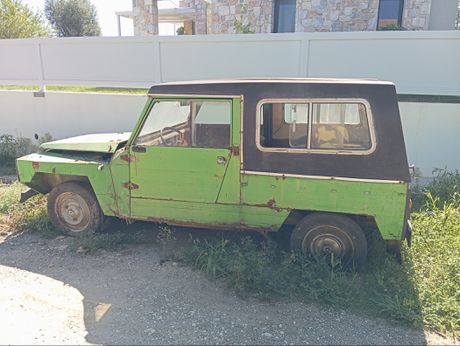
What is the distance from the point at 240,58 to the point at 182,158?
4.16 meters

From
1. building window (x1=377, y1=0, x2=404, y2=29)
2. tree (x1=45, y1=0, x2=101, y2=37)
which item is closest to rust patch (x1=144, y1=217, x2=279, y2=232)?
building window (x1=377, y1=0, x2=404, y2=29)

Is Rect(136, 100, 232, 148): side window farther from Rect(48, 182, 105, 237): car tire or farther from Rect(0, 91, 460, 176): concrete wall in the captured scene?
Rect(0, 91, 460, 176): concrete wall

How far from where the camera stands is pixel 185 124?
393 centimetres

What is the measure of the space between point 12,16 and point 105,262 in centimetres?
1825

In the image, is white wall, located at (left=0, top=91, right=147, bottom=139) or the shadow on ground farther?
white wall, located at (left=0, top=91, right=147, bottom=139)

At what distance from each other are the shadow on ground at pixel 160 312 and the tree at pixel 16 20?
17.4 m

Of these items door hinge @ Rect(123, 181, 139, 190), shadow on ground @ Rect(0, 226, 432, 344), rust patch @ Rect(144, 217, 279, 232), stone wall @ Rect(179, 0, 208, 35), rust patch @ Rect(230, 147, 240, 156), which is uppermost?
stone wall @ Rect(179, 0, 208, 35)

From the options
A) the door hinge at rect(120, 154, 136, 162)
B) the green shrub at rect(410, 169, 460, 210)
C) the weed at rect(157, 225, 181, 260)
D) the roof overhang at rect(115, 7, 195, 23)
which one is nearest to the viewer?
the door hinge at rect(120, 154, 136, 162)

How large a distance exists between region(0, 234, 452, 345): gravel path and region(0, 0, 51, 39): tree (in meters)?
17.5

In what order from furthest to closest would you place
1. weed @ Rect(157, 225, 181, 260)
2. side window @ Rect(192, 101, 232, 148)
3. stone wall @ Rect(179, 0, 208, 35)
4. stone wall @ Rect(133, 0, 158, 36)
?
stone wall @ Rect(179, 0, 208, 35)
stone wall @ Rect(133, 0, 158, 36)
weed @ Rect(157, 225, 181, 260)
side window @ Rect(192, 101, 232, 148)

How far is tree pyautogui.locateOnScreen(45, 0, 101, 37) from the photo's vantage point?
24.5 meters

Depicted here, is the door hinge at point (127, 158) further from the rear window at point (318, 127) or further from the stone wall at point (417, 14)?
the stone wall at point (417, 14)

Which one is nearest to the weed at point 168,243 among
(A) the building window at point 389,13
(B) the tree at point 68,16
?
(A) the building window at point 389,13

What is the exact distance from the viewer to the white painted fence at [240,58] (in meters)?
6.49
